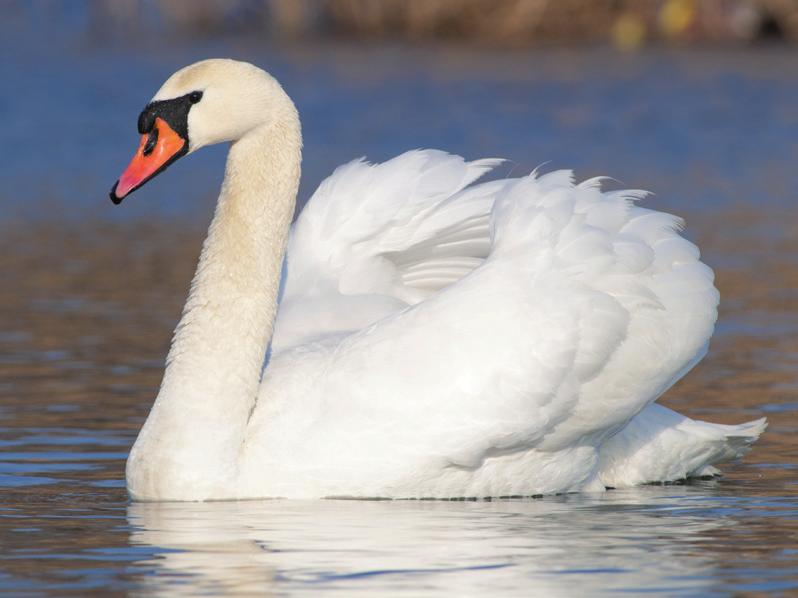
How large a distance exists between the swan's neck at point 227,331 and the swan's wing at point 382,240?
50 centimetres

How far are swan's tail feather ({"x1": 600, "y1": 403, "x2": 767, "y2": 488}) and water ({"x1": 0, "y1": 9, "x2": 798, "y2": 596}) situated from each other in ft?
0.62

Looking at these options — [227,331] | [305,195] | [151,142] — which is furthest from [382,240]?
[305,195]

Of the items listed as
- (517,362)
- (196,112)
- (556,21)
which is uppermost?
(556,21)

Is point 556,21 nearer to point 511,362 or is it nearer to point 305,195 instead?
point 305,195

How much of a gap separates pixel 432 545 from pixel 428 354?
0.95 metres

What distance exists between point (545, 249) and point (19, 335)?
507 centimetres

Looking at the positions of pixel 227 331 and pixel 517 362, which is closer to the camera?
pixel 517 362

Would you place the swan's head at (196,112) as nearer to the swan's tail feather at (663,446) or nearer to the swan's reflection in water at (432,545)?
the swan's reflection in water at (432,545)

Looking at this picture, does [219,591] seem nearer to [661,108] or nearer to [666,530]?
[666,530]

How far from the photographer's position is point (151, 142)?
7.55 meters

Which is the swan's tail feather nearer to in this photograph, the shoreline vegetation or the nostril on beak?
the nostril on beak

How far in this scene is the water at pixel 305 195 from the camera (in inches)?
Result: 246

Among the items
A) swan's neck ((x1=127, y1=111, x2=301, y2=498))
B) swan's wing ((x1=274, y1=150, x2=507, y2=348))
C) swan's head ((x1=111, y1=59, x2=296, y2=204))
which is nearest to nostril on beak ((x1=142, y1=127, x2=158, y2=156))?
swan's head ((x1=111, y1=59, x2=296, y2=204))

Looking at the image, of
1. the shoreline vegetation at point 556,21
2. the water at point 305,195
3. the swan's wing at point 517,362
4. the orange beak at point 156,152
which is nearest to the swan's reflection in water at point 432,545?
the water at point 305,195
